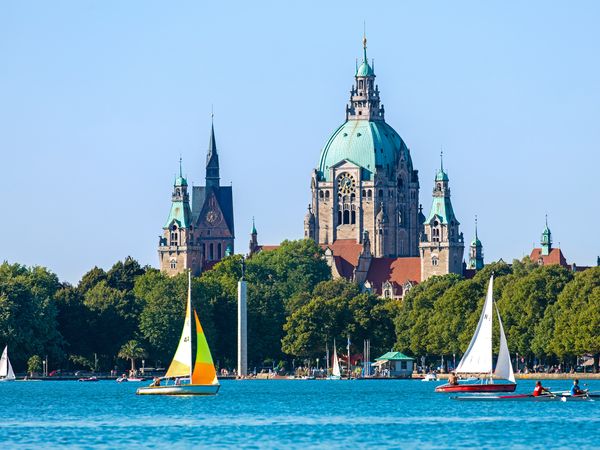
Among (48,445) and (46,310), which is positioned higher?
(46,310)

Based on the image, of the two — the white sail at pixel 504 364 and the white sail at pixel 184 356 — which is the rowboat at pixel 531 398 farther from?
the white sail at pixel 184 356

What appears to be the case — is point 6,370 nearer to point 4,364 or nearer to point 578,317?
point 4,364

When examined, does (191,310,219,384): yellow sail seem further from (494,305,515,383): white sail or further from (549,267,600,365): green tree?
(549,267,600,365): green tree

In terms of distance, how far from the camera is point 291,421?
119m

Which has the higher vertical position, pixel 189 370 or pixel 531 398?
pixel 189 370

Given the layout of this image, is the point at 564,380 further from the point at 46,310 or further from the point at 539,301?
the point at 46,310

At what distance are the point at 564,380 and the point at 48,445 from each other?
3635 inches

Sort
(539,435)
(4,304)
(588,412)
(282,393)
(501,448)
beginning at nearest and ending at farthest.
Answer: (501,448), (539,435), (588,412), (282,393), (4,304)

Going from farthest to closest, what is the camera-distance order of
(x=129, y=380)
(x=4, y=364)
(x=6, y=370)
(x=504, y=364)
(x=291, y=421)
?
Answer: (x=129, y=380) → (x=6, y=370) → (x=4, y=364) → (x=504, y=364) → (x=291, y=421)

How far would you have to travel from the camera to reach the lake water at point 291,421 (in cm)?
10381

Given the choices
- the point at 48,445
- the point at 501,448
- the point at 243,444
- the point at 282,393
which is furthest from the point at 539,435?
the point at 282,393

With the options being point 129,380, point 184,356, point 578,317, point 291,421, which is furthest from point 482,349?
point 129,380

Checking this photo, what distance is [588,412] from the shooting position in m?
125

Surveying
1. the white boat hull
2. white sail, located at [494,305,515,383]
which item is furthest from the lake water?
white sail, located at [494,305,515,383]
